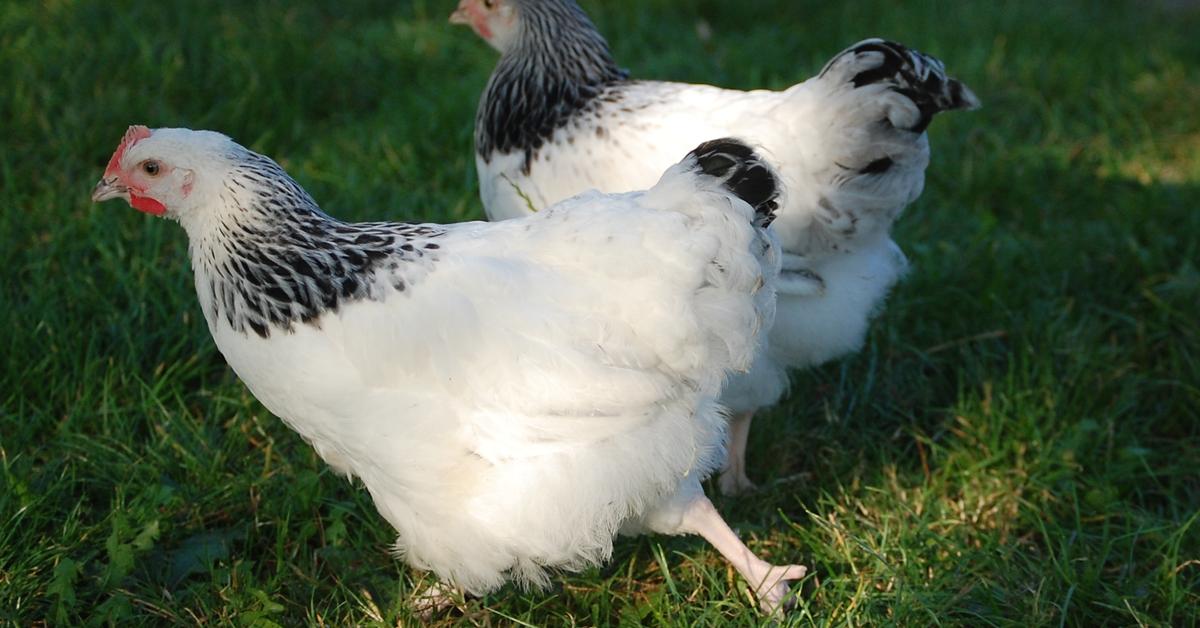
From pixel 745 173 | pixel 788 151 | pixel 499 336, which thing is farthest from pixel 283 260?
pixel 788 151

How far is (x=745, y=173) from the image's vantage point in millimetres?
2396

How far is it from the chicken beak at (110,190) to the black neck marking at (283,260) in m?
0.20

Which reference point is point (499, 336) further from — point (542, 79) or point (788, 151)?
point (542, 79)

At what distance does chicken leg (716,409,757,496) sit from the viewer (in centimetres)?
318

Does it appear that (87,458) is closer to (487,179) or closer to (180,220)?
(180,220)

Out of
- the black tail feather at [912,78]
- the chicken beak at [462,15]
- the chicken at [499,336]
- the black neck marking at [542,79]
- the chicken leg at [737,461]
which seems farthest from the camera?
the chicken beak at [462,15]

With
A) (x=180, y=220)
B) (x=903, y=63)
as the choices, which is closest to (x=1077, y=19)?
(x=903, y=63)

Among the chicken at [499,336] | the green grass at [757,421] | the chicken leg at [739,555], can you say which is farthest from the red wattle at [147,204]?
the chicken leg at [739,555]

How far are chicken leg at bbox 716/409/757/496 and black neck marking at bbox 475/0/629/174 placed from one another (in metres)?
0.98

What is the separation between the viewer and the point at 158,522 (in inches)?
107

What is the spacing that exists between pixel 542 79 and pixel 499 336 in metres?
1.39

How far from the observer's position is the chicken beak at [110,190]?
8.11 ft

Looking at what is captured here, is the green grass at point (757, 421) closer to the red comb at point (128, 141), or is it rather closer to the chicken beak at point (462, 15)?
the chicken beak at point (462, 15)

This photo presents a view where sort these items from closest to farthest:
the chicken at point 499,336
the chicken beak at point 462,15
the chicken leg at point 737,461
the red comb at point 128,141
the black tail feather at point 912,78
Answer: the chicken at point 499,336 → the red comb at point 128,141 → the black tail feather at point 912,78 → the chicken leg at point 737,461 → the chicken beak at point 462,15
